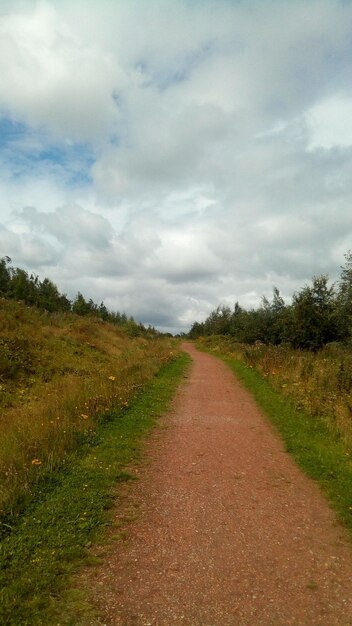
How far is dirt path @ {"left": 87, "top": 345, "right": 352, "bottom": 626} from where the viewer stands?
3484 mm

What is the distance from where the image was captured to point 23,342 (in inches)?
627

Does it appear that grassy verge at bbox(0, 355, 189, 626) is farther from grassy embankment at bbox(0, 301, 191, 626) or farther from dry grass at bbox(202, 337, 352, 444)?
dry grass at bbox(202, 337, 352, 444)

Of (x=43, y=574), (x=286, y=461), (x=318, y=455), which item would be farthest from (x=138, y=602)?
(x=318, y=455)

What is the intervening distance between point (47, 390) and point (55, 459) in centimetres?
570

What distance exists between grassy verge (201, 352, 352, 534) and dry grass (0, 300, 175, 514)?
401cm

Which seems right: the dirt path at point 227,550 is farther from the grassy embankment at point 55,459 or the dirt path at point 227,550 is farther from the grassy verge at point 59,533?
the grassy embankment at point 55,459

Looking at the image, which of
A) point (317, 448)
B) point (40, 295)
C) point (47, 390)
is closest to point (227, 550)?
point (317, 448)

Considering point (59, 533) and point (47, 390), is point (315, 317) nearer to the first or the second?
point (47, 390)

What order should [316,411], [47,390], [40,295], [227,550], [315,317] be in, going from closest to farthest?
[227,550]
[316,411]
[47,390]
[315,317]
[40,295]

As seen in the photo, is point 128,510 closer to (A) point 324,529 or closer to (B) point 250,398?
(A) point 324,529

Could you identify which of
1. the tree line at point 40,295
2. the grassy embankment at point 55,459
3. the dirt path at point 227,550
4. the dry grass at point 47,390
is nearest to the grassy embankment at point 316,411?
the dirt path at point 227,550

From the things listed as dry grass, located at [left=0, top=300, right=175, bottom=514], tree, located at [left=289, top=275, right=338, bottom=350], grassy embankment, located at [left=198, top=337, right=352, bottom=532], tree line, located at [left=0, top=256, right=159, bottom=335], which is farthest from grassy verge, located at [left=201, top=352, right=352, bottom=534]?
tree line, located at [left=0, top=256, right=159, bottom=335]

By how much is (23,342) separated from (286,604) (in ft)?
46.5

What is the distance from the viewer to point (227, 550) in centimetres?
440
